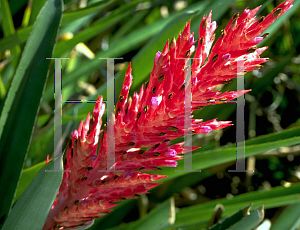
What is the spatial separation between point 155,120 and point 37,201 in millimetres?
186

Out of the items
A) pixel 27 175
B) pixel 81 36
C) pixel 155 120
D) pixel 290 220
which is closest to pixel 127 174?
pixel 155 120

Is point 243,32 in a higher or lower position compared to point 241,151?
higher

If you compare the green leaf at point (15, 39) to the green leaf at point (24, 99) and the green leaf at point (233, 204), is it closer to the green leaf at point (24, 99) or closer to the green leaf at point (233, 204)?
the green leaf at point (24, 99)

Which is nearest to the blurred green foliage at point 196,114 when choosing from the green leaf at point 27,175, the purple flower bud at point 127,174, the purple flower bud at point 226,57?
the green leaf at point 27,175

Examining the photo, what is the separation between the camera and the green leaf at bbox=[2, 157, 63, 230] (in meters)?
0.39

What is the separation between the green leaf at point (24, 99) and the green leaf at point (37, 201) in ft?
0.58

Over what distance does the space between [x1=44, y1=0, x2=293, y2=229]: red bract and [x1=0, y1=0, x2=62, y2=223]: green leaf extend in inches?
5.6

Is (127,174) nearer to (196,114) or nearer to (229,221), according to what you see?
(229,221)

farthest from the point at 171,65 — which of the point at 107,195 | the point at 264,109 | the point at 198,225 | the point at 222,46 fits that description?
the point at 264,109

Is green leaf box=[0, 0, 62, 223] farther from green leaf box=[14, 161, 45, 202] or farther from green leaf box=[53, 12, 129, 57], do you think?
Answer: green leaf box=[53, 12, 129, 57]

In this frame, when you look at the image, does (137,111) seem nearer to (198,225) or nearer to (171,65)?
(171,65)

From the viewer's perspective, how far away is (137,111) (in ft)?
1.42

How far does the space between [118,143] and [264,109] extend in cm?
105

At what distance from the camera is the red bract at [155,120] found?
15.1 inches
